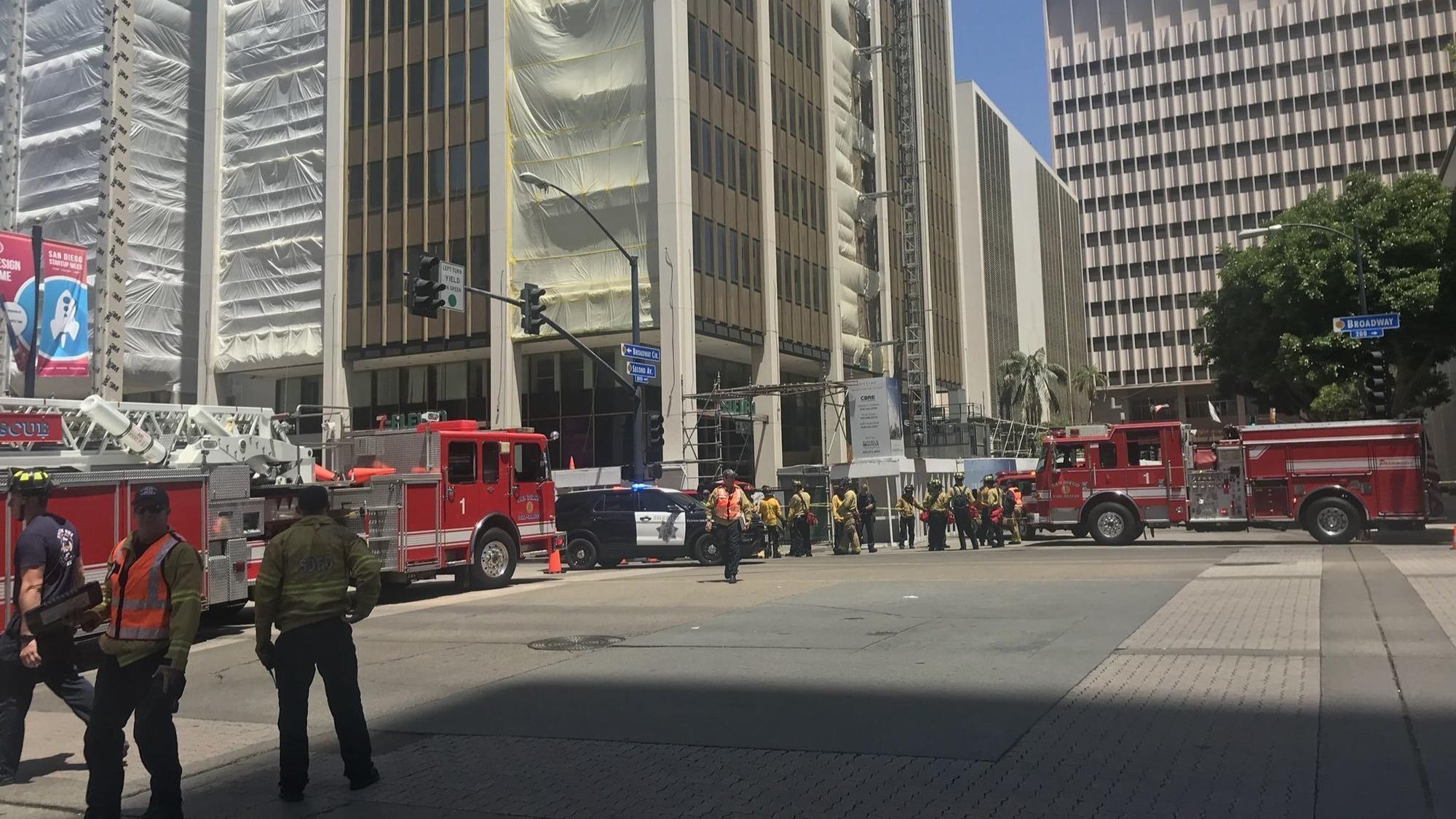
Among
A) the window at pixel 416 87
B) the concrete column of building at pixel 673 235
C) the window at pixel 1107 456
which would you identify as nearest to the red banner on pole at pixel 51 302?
the window at pixel 416 87

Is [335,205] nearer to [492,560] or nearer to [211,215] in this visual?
[211,215]

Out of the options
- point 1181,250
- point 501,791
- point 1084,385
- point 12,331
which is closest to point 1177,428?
point 501,791

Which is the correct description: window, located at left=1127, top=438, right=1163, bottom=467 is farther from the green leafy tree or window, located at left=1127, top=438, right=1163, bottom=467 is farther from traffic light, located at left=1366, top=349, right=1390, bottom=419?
the green leafy tree

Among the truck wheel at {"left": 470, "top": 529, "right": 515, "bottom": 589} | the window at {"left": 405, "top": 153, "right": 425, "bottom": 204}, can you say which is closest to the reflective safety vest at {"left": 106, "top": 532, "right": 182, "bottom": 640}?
the truck wheel at {"left": 470, "top": 529, "right": 515, "bottom": 589}

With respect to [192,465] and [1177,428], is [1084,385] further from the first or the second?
[192,465]

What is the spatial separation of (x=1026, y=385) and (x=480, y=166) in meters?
43.8

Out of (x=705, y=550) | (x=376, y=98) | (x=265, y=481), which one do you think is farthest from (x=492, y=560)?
(x=376, y=98)

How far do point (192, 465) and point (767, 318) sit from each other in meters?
Answer: 28.9

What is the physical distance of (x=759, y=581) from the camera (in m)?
16.9

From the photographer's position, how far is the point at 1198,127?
95.6 m

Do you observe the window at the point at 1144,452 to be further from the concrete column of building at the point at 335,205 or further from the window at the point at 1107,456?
the concrete column of building at the point at 335,205

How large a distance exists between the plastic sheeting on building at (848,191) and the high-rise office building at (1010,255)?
17098 millimetres

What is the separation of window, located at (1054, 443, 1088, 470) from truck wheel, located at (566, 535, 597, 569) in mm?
10799

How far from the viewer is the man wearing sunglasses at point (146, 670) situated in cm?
541
